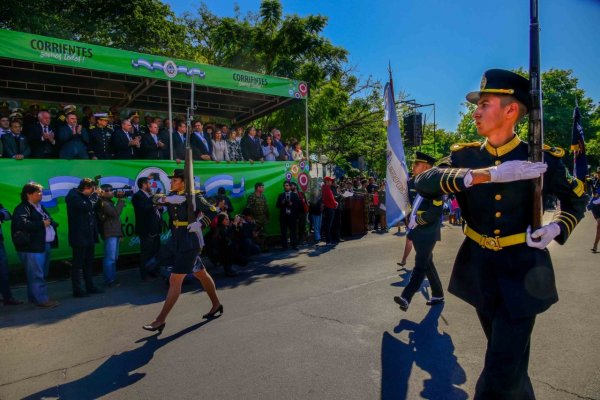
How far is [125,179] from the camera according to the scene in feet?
28.7

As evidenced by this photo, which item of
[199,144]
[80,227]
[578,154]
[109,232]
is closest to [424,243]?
[578,154]

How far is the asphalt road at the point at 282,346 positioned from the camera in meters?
3.33

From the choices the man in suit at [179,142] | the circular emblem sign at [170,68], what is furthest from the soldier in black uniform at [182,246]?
the man in suit at [179,142]

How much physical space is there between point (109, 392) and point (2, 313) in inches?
145

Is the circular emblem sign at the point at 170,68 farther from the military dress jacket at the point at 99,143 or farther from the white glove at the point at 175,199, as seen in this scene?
the white glove at the point at 175,199

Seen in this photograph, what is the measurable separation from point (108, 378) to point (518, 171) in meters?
3.76

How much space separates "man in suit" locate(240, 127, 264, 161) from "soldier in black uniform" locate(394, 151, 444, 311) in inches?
272

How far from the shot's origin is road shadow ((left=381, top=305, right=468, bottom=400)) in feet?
10.4

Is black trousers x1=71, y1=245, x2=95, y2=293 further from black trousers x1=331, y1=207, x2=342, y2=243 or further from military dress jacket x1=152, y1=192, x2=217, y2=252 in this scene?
black trousers x1=331, y1=207, x2=342, y2=243

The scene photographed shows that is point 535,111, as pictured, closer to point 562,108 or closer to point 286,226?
point 286,226

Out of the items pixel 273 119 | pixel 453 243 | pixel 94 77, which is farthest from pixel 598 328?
pixel 273 119

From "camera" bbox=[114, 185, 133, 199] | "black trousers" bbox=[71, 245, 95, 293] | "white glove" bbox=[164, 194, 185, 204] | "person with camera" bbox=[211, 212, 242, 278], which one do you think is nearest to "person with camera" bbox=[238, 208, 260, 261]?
"person with camera" bbox=[211, 212, 242, 278]

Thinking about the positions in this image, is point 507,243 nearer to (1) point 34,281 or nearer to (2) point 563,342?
(2) point 563,342

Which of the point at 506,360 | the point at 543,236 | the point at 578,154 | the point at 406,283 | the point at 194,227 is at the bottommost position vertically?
the point at 406,283
